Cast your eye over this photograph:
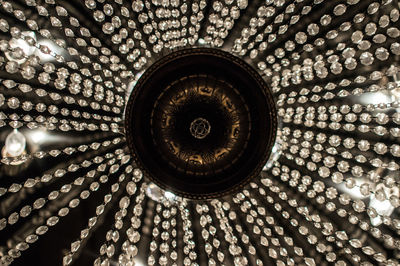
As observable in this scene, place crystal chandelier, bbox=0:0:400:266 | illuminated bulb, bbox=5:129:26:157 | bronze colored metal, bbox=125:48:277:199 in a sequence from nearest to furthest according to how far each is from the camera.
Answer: crystal chandelier, bbox=0:0:400:266
bronze colored metal, bbox=125:48:277:199
illuminated bulb, bbox=5:129:26:157

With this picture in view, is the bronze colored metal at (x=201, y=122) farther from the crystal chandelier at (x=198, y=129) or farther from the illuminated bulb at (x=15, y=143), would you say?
the illuminated bulb at (x=15, y=143)

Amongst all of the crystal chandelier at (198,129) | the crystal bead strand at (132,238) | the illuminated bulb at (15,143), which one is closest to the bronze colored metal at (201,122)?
the crystal chandelier at (198,129)

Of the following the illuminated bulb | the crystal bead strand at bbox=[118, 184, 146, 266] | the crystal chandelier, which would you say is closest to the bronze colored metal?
the crystal chandelier

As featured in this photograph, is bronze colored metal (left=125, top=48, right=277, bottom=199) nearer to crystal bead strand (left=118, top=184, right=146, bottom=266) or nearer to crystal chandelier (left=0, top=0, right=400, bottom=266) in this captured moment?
crystal chandelier (left=0, top=0, right=400, bottom=266)

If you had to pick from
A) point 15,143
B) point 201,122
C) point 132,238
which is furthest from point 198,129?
point 15,143

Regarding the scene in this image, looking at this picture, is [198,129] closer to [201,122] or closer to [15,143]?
[201,122]

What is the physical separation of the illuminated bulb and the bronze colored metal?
78 cm

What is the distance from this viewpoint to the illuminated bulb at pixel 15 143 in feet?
6.88

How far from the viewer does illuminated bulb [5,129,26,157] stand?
2098 mm

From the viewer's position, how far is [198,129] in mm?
1733

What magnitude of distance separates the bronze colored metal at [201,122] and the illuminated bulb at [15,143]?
78 cm

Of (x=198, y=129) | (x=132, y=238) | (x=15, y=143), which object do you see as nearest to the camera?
(x=132, y=238)

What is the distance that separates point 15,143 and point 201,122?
1.20 meters

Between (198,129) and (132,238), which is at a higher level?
(198,129)
